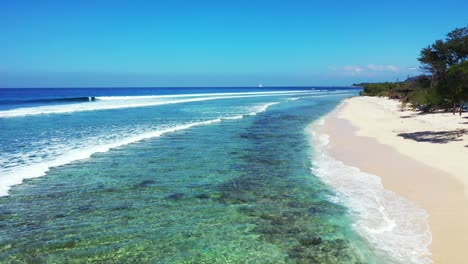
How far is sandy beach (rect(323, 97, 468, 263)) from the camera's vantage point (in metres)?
7.08

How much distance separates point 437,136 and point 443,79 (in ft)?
11.0

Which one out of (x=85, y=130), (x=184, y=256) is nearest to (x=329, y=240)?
(x=184, y=256)

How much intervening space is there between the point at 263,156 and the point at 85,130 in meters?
13.1

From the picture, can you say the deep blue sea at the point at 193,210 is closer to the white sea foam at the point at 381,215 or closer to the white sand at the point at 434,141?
the white sea foam at the point at 381,215

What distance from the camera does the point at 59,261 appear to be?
6.06m

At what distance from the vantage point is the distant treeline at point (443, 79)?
18.4m

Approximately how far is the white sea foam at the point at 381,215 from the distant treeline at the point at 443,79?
9.62 metres

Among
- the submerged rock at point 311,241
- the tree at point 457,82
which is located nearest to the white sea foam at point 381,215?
the submerged rock at point 311,241

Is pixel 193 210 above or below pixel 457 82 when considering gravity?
below

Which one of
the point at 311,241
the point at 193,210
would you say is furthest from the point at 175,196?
the point at 311,241

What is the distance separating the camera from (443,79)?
64.7ft

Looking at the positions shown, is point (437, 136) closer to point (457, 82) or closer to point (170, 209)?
point (457, 82)

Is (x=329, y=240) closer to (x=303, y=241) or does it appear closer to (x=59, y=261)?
(x=303, y=241)

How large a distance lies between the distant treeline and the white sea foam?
9.62 m
